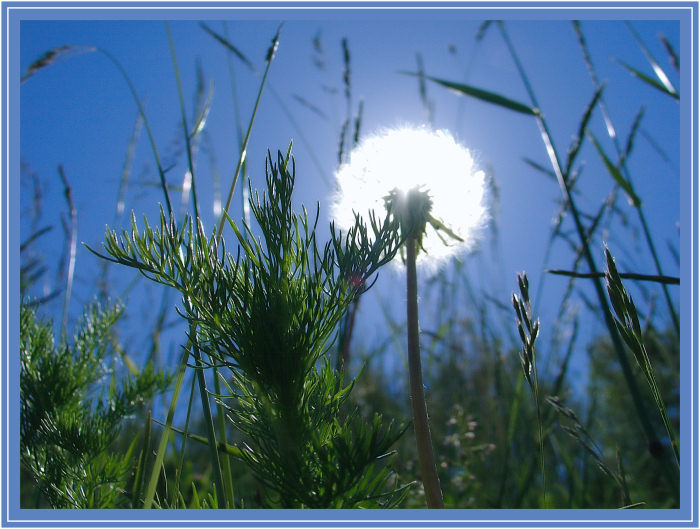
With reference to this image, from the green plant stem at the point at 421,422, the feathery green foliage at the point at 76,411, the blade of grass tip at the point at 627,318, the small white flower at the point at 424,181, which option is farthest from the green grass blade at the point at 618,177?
the feathery green foliage at the point at 76,411

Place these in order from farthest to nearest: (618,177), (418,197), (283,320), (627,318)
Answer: (618,177) < (418,197) < (627,318) < (283,320)

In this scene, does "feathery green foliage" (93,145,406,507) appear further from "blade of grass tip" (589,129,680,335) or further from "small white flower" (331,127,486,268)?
"blade of grass tip" (589,129,680,335)

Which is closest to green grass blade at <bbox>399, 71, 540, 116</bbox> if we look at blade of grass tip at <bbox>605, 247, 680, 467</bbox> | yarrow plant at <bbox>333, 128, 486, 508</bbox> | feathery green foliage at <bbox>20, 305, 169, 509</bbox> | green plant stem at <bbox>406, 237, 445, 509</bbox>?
yarrow plant at <bbox>333, 128, 486, 508</bbox>

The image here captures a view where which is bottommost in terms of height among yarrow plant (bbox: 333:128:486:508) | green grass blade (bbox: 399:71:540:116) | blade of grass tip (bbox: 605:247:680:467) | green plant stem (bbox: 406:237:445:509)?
green plant stem (bbox: 406:237:445:509)

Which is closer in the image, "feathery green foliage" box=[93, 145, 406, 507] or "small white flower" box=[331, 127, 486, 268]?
"feathery green foliage" box=[93, 145, 406, 507]

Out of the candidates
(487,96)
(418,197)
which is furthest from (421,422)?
(487,96)

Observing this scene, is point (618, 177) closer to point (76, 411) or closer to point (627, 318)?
point (627, 318)

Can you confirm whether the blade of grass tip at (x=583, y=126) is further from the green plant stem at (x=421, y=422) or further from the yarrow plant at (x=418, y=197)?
the green plant stem at (x=421, y=422)
